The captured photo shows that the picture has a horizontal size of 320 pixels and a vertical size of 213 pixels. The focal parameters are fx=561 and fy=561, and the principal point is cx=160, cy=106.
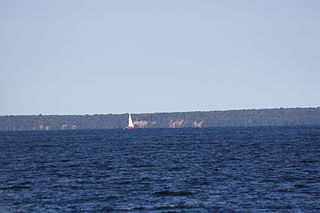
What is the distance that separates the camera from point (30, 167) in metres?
63.8

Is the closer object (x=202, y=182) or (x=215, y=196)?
(x=215, y=196)

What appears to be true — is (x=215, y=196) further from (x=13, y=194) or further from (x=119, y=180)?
(x=13, y=194)

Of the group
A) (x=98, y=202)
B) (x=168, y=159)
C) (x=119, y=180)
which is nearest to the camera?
(x=98, y=202)

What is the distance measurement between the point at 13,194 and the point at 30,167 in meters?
21.4

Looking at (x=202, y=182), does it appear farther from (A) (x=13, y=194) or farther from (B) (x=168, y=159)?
(B) (x=168, y=159)

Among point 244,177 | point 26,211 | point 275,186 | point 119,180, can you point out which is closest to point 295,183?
point 275,186

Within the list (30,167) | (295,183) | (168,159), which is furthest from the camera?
(168,159)

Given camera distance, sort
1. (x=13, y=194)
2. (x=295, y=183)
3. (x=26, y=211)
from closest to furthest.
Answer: (x=26, y=211)
(x=13, y=194)
(x=295, y=183)

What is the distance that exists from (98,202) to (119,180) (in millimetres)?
11393

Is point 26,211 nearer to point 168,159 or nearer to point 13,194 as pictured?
point 13,194

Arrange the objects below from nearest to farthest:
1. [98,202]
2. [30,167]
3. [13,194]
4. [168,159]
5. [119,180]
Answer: [98,202] → [13,194] → [119,180] → [30,167] → [168,159]

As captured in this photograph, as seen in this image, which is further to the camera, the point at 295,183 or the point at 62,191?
the point at 295,183

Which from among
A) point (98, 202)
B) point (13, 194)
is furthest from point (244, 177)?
point (13, 194)

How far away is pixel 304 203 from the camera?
3803 centimetres
